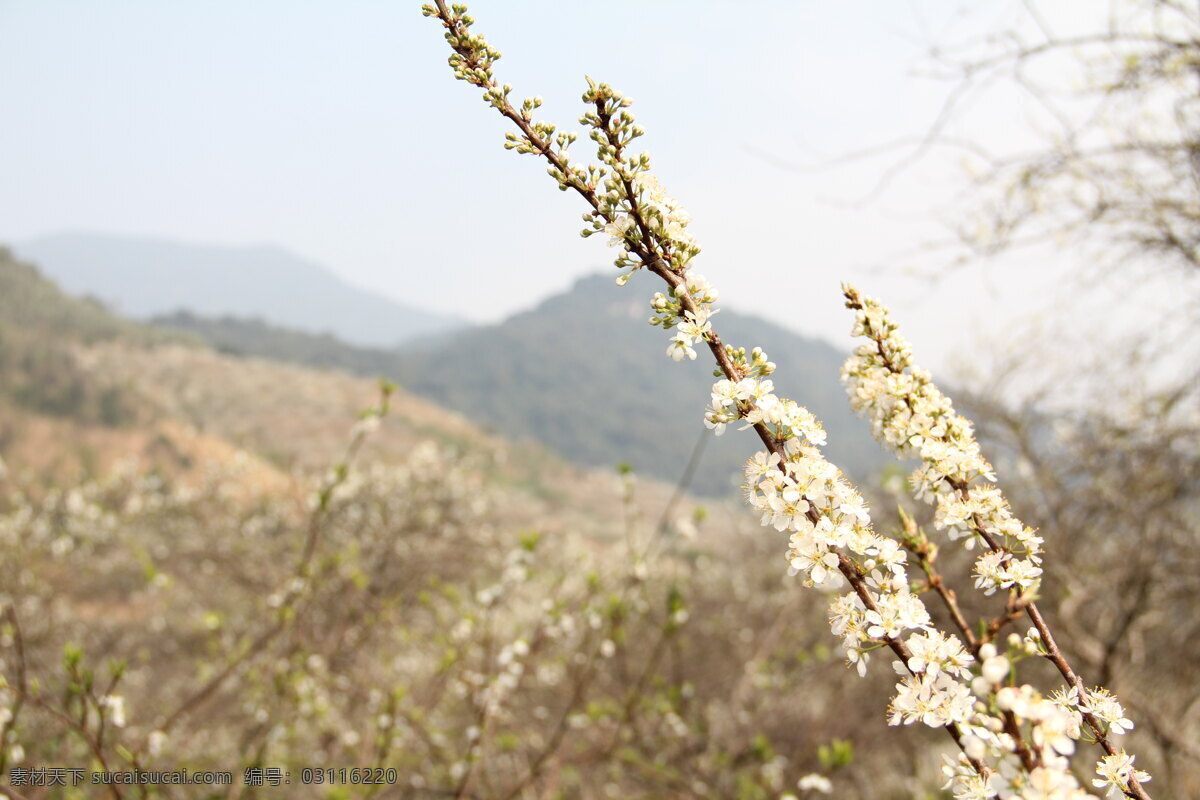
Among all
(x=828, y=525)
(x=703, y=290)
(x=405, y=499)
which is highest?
(x=703, y=290)

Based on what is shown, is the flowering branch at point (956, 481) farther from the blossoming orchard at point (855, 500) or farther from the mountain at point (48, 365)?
the mountain at point (48, 365)

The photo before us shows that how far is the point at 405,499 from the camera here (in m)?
12.8

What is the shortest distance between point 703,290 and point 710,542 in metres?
20.0

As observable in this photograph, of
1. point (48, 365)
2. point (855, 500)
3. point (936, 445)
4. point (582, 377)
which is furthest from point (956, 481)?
point (582, 377)

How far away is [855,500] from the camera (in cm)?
123

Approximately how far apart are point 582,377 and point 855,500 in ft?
378

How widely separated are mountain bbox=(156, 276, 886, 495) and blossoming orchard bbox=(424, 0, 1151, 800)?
67.3 metres

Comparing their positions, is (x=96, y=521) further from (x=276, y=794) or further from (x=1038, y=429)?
(x=1038, y=429)

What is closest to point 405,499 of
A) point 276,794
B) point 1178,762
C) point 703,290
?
point 276,794

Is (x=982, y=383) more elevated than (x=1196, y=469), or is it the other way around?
(x=982, y=383)

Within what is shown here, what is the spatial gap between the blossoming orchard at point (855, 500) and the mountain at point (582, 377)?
67.3m

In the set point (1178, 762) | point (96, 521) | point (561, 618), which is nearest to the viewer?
point (561, 618)

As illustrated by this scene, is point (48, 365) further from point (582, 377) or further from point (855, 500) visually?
point (582, 377)

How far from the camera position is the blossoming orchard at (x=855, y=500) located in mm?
1118
